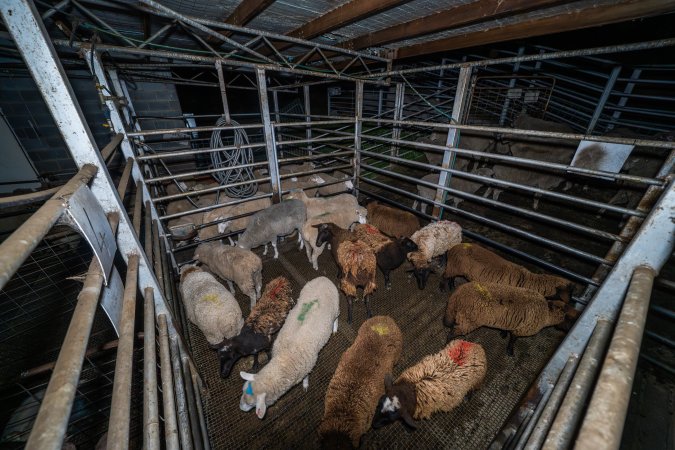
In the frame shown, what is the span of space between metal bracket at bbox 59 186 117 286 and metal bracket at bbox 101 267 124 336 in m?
0.15

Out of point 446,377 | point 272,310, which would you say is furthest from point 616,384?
point 272,310

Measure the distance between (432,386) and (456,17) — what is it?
4197 millimetres

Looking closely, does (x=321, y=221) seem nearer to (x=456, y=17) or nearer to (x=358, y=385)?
(x=358, y=385)

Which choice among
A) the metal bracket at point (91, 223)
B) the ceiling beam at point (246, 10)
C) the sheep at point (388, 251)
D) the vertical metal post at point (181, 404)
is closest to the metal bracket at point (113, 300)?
the metal bracket at point (91, 223)

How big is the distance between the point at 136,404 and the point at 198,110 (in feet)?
48.1

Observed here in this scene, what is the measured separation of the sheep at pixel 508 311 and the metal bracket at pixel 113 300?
3.16m

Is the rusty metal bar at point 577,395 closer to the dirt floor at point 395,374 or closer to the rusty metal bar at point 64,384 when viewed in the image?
the dirt floor at point 395,374

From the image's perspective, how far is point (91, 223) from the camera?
3.90ft

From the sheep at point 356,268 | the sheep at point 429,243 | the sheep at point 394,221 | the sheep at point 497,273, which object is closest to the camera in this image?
the sheep at point 497,273

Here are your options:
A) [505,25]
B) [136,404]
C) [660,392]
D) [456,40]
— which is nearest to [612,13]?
[505,25]

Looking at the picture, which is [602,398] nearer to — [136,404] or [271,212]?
[136,404]

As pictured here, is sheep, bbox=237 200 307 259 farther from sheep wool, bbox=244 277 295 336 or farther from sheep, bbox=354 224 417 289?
sheep, bbox=354 224 417 289

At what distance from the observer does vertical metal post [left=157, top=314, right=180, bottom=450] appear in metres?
1.30

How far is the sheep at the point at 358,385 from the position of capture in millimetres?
2119
